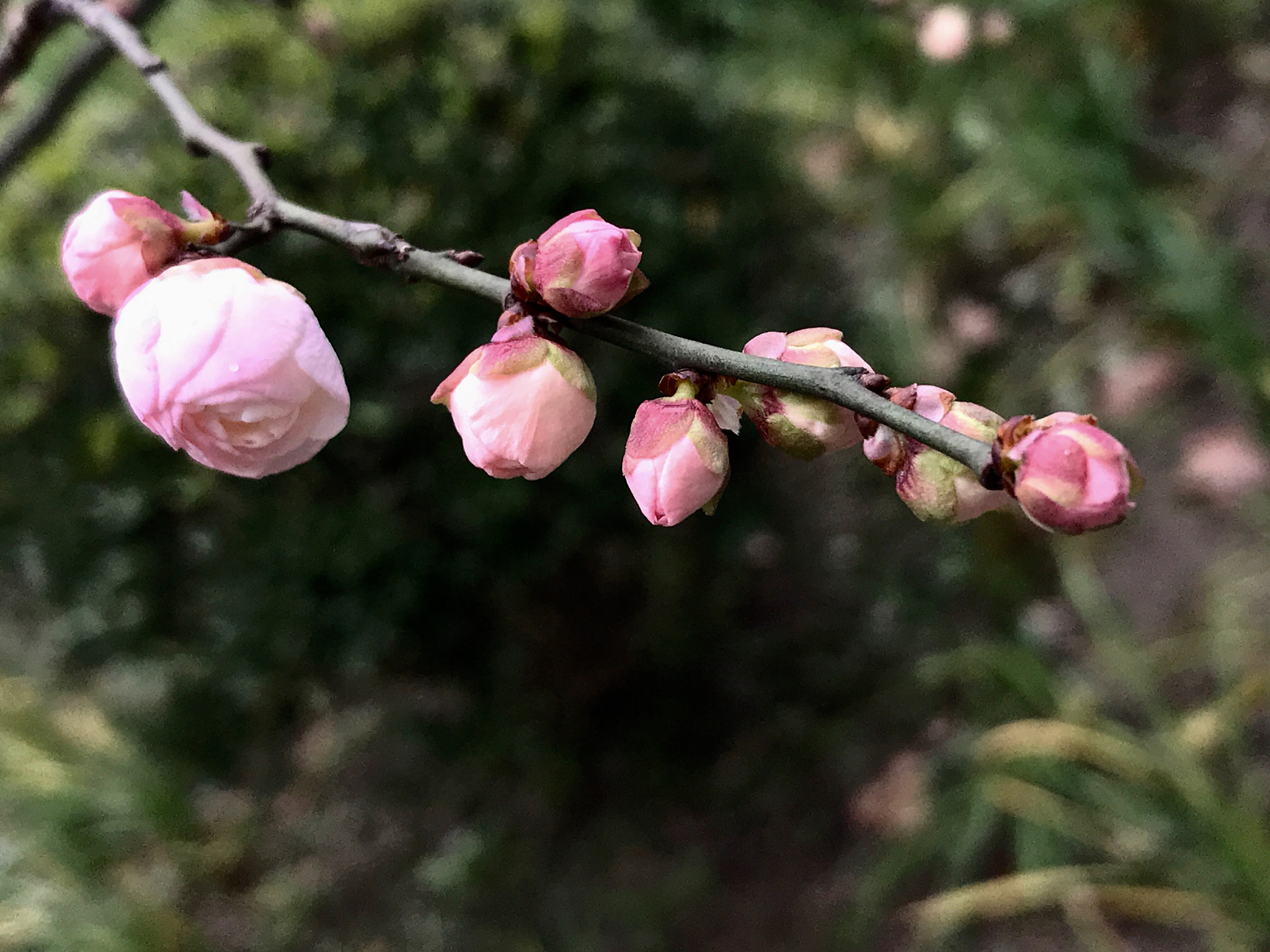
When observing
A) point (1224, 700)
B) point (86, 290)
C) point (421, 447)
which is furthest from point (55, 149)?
point (1224, 700)

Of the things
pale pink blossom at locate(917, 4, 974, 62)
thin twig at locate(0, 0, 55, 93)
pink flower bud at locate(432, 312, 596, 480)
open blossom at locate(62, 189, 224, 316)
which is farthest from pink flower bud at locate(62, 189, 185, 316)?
pale pink blossom at locate(917, 4, 974, 62)

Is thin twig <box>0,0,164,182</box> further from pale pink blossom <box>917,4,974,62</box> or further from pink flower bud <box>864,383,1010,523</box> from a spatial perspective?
pale pink blossom <box>917,4,974,62</box>

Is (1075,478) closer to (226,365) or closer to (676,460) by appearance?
(676,460)

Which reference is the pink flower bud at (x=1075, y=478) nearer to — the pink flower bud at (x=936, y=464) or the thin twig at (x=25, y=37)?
the pink flower bud at (x=936, y=464)

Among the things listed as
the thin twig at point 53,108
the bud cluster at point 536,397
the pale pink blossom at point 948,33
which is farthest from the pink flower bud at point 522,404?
the pale pink blossom at point 948,33

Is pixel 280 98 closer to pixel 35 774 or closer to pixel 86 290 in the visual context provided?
pixel 86 290

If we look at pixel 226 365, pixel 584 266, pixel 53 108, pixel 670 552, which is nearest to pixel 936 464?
pixel 584 266
